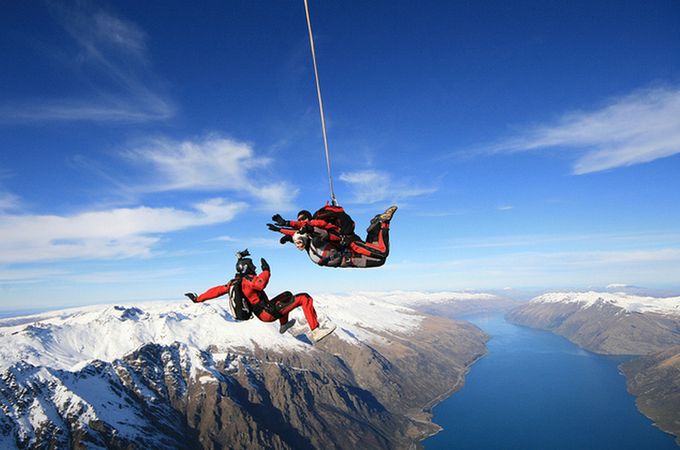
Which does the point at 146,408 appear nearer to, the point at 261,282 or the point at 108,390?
the point at 108,390

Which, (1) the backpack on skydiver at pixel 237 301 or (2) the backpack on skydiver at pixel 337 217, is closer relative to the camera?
(2) the backpack on skydiver at pixel 337 217

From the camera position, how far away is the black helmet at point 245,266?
988cm

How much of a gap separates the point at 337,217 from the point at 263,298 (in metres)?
3.10

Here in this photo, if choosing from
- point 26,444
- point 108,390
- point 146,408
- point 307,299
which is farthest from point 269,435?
point 307,299

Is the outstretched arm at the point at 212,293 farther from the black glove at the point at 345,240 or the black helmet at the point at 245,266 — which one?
the black glove at the point at 345,240

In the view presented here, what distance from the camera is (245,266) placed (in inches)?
389

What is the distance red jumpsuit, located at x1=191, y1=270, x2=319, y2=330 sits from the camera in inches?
384

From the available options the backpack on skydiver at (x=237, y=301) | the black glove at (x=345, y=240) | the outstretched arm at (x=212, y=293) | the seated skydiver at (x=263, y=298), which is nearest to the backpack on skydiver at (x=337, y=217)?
the black glove at (x=345, y=240)

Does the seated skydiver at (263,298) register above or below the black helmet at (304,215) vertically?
below

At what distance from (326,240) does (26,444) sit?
643 ft

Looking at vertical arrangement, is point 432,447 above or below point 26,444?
below

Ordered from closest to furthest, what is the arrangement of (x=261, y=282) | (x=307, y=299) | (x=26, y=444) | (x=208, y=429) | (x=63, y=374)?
1. (x=261, y=282)
2. (x=307, y=299)
3. (x=26, y=444)
4. (x=63, y=374)
5. (x=208, y=429)

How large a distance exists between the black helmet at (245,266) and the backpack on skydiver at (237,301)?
246 mm

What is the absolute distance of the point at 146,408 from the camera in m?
186
